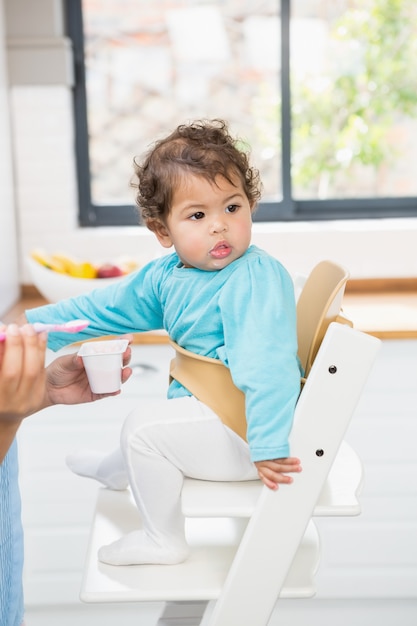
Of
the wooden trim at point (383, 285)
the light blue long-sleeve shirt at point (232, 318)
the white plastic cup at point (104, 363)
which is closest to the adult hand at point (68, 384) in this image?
the light blue long-sleeve shirt at point (232, 318)

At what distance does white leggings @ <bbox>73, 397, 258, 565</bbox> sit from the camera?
48.9 inches

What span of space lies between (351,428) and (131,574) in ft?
4.06

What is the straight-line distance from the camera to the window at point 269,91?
10.7 ft

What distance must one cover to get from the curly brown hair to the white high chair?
234 mm

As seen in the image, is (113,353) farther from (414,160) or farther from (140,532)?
(414,160)

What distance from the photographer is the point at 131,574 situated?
124 centimetres

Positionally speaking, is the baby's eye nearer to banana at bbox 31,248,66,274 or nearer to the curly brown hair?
the curly brown hair

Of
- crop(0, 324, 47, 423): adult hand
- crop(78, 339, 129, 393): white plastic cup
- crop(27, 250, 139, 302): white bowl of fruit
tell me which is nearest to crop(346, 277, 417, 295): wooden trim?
crop(27, 250, 139, 302): white bowl of fruit

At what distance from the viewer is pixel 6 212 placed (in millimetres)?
2912

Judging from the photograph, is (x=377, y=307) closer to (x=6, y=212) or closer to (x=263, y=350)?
(x=6, y=212)

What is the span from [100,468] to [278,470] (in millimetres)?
409

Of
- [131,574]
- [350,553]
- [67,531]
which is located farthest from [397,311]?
[131,574]

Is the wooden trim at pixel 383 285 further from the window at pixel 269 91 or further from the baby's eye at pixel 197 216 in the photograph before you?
the baby's eye at pixel 197 216

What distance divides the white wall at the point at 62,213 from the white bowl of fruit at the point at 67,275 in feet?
1.14
